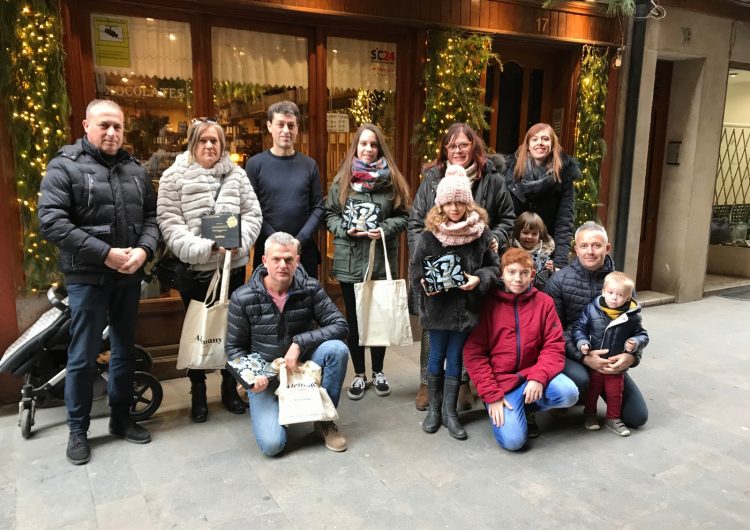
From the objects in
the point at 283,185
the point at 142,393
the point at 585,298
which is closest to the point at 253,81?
the point at 283,185

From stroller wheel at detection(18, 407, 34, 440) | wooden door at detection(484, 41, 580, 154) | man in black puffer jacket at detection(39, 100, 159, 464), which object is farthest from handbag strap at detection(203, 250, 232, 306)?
wooden door at detection(484, 41, 580, 154)

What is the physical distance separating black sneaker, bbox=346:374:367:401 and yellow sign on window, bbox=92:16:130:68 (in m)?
2.85

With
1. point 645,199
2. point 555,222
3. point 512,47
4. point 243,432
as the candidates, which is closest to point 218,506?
point 243,432

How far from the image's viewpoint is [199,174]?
3.63m

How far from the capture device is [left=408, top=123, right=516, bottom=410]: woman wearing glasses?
12.7ft

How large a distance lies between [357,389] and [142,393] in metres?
1.43

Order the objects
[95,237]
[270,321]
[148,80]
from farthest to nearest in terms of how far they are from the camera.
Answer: [148,80] → [270,321] → [95,237]

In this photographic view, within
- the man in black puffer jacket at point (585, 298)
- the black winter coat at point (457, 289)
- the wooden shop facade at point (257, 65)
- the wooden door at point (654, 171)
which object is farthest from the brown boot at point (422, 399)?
the wooden door at point (654, 171)

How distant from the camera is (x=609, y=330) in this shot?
3650 mm

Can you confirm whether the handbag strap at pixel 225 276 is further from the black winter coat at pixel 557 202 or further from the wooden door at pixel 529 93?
the wooden door at pixel 529 93

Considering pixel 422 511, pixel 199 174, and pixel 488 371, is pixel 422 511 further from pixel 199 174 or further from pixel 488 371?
pixel 199 174

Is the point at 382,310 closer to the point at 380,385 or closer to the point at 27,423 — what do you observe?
the point at 380,385

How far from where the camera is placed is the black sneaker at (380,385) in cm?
432

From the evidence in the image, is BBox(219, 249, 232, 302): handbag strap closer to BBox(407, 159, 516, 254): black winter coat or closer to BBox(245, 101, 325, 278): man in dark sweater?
BBox(245, 101, 325, 278): man in dark sweater
